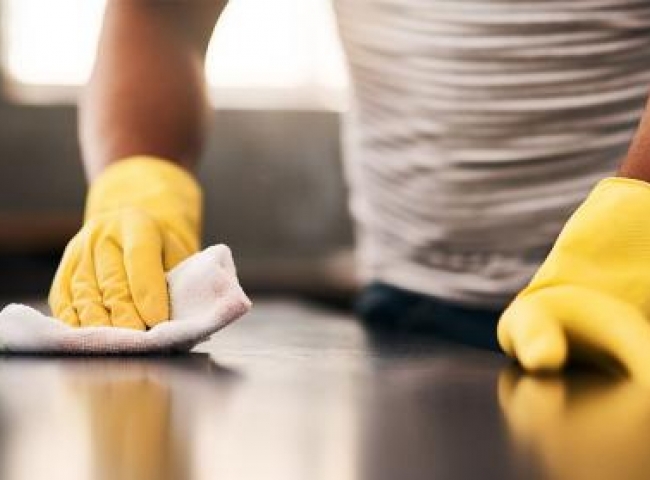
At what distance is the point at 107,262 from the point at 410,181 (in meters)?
0.50

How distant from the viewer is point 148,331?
947mm

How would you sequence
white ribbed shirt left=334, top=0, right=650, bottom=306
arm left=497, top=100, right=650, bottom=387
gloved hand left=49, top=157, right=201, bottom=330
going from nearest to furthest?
arm left=497, top=100, right=650, bottom=387
gloved hand left=49, top=157, right=201, bottom=330
white ribbed shirt left=334, top=0, right=650, bottom=306

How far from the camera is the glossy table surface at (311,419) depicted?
0.53m

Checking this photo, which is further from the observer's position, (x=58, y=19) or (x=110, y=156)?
(x=58, y=19)

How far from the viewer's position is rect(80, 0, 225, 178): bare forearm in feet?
4.32

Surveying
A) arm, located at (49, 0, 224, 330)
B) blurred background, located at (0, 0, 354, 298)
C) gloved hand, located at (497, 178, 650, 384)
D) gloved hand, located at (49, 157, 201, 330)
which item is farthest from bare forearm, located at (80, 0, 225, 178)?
blurred background, located at (0, 0, 354, 298)

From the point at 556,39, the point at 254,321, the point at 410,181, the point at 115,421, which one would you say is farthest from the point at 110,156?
the point at 115,421

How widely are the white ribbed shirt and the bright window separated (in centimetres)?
327

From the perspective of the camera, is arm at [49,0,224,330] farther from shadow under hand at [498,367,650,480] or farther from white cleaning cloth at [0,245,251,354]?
shadow under hand at [498,367,650,480]

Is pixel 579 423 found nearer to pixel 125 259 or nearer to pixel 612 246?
pixel 612 246

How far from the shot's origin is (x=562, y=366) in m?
0.88

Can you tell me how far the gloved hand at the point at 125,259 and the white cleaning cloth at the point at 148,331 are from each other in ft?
0.13

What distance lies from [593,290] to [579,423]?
0.22 m

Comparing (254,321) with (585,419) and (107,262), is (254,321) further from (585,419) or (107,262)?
(585,419)
